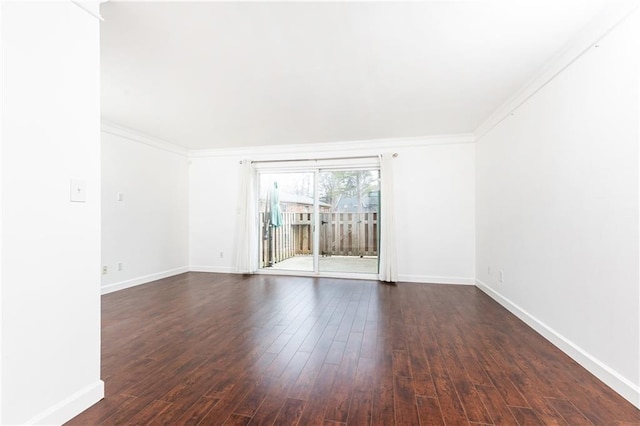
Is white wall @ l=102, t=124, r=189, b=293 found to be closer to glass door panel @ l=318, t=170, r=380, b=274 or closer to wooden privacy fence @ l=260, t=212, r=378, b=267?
wooden privacy fence @ l=260, t=212, r=378, b=267

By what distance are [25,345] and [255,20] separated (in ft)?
7.14

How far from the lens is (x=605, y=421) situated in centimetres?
152

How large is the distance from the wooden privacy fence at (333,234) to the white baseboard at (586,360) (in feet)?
8.12

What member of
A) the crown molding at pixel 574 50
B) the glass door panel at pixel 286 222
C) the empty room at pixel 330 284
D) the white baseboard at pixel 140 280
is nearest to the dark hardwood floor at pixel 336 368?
the empty room at pixel 330 284

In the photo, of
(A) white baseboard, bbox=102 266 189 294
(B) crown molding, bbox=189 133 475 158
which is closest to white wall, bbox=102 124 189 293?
(A) white baseboard, bbox=102 266 189 294

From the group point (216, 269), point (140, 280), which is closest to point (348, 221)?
point (216, 269)

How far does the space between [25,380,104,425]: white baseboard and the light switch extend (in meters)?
1.05

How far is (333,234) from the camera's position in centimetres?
536

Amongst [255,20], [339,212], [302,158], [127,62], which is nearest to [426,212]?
[339,212]

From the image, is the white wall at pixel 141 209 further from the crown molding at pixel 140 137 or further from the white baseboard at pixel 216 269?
the white baseboard at pixel 216 269

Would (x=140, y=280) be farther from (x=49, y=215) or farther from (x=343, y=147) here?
(x=343, y=147)

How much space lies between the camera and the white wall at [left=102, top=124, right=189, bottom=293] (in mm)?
4105

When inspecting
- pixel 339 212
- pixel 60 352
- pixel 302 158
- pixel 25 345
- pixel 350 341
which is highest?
pixel 302 158

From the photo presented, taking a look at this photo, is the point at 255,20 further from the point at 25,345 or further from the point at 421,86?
the point at 25,345
